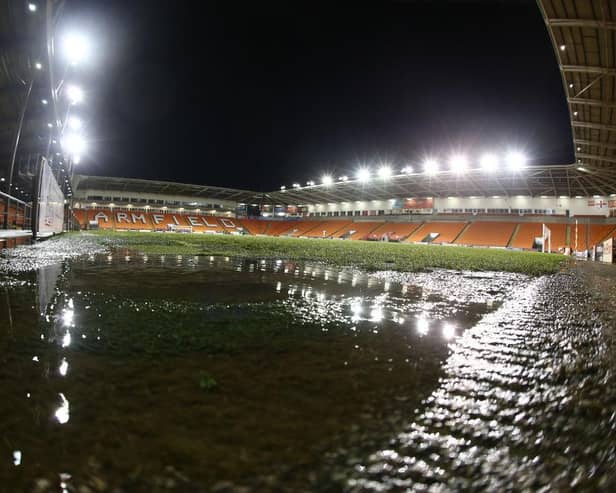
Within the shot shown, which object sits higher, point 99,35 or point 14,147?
point 99,35

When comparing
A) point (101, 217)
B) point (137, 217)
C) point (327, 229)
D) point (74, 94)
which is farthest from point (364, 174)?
point (101, 217)

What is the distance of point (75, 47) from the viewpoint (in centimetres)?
1320

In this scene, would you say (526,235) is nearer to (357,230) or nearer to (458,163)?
(458,163)

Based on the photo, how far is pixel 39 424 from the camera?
1.17 meters

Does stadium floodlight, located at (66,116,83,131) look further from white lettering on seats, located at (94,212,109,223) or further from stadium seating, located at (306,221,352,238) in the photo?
white lettering on seats, located at (94,212,109,223)

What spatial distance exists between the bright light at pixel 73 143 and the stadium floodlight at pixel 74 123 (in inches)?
24.9

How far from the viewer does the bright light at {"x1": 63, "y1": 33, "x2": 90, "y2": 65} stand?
1275 cm

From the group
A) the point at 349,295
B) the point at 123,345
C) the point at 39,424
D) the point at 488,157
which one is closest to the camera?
the point at 39,424

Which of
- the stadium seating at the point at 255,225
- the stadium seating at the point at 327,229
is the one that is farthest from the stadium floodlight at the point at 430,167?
the stadium seating at the point at 255,225

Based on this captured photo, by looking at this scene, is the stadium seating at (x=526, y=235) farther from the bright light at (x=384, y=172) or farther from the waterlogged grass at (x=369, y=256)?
the waterlogged grass at (x=369, y=256)

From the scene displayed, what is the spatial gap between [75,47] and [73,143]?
46.2ft

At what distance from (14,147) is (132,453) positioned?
60.6 feet

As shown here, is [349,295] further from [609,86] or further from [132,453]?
[609,86]

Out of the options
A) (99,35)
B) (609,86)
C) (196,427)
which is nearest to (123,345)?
(196,427)
